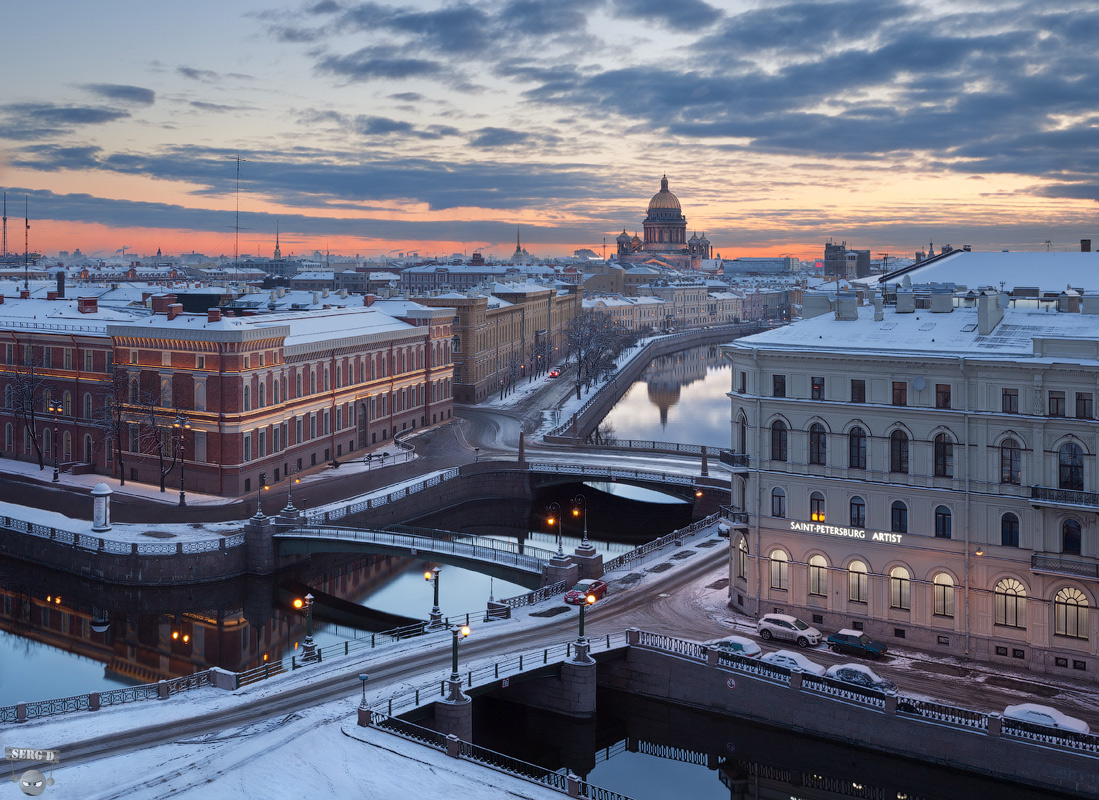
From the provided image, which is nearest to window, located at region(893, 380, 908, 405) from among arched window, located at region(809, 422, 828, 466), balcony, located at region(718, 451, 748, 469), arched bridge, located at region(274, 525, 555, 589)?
arched window, located at region(809, 422, 828, 466)

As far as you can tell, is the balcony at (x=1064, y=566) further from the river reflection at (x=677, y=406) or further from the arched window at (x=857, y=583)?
the river reflection at (x=677, y=406)

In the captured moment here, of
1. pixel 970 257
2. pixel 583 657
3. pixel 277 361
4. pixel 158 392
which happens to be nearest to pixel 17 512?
pixel 158 392

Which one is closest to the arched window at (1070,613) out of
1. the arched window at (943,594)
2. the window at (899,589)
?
the arched window at (943,594)

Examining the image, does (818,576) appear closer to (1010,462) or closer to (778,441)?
(778,441)

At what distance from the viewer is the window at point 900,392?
3981 centimetres

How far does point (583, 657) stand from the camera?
1481 inches

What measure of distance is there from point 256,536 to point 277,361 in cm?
1688

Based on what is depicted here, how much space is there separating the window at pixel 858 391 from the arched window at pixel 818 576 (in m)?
5.95

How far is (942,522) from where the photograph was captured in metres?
39.0

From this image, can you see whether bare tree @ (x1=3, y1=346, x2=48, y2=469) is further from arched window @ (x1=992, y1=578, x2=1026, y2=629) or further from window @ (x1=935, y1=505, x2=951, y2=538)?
arched window @ (x1=992, y1=578, x2=1026, y2=629)

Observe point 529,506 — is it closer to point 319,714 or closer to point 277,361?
point 277,361

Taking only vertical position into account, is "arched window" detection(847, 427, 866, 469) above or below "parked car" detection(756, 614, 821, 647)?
above

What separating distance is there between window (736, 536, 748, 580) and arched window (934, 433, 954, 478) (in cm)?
782

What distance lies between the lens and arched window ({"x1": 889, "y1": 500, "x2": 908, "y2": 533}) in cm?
3969
